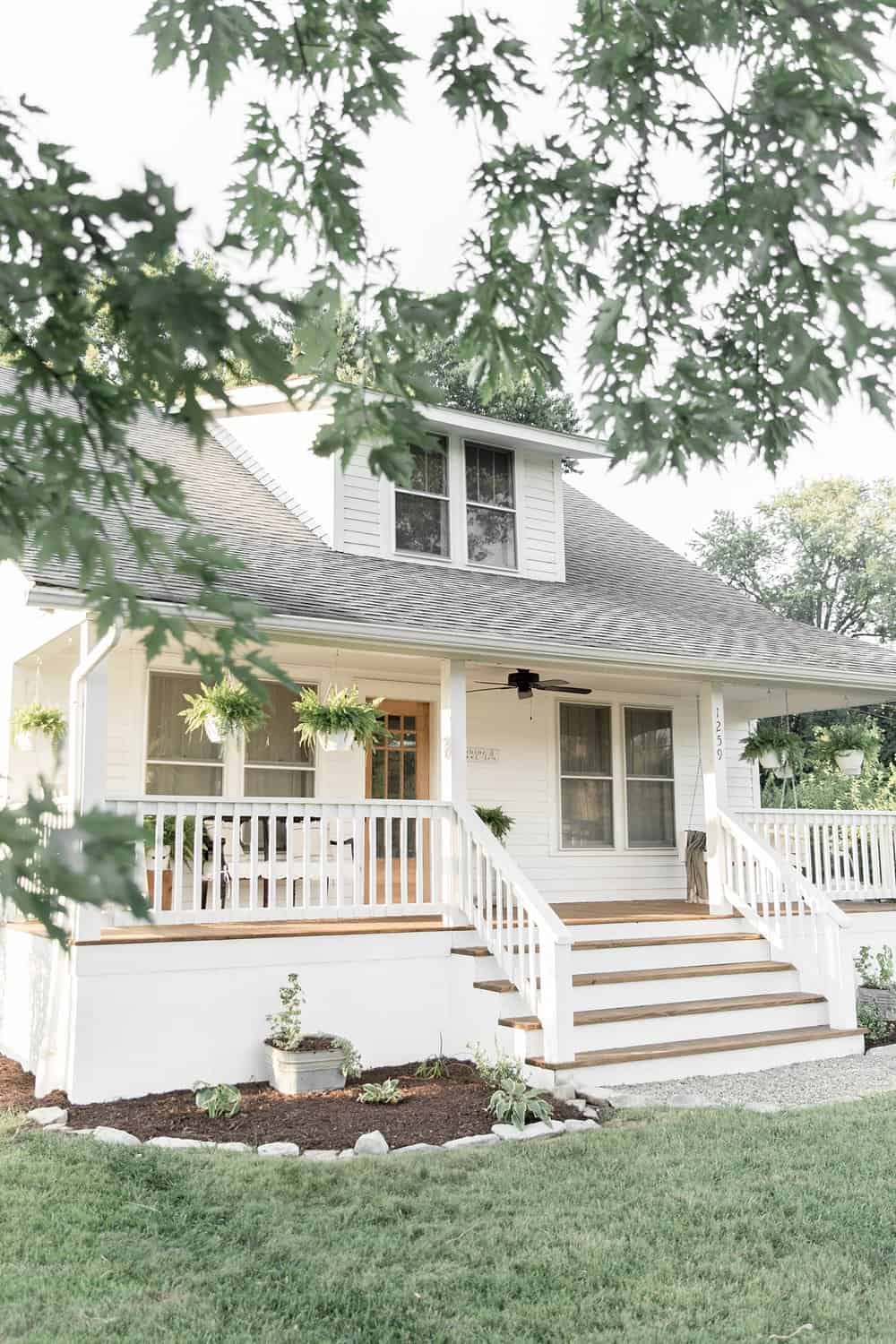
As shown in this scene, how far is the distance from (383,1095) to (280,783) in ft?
13.0

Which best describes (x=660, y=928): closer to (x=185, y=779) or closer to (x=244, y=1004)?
(x=244, y=1004)

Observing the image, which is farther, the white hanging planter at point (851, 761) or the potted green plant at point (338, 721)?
the white hanging planter at point (851, 761)

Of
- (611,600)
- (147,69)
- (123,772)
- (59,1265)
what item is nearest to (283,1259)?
(59,1265)

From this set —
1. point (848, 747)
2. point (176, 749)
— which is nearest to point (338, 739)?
point (176, 749)

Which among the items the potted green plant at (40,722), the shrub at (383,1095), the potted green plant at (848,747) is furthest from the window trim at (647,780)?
the potted green plant at (40,722)

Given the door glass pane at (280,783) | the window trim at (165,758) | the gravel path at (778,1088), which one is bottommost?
the gravel path at (778,1088)

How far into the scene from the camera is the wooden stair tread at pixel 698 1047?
25.8 feet

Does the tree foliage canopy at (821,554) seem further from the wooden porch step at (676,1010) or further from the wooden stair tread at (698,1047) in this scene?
the wooden stair tread at (698,1047)

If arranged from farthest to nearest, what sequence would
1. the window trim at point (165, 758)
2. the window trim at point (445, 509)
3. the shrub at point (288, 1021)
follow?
the window trim at point (445, 509) < the window trim at point (165, 758) < the shrub at point (288, 1021)

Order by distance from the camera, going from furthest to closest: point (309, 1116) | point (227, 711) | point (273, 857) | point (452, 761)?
point (452, 761) → point (227, 711) → point (273, 857) → point (309, 1116)

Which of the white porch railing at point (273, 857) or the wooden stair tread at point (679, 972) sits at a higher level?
A: the white porch railing at point (273, 857)

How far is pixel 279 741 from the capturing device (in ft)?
35.4

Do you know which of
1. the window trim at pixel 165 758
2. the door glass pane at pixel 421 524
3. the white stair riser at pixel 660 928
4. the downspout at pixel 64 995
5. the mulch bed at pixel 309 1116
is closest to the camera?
the mulch bed at pixel 309 1116

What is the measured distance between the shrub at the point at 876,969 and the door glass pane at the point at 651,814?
8.76 ft
